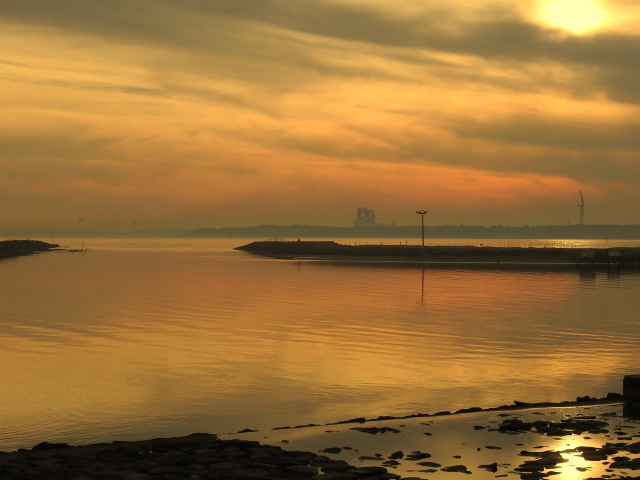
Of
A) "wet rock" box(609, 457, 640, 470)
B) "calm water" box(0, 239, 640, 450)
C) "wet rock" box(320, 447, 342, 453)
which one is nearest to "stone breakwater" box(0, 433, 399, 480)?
"wet rock" box(320, 447, 342, 453)

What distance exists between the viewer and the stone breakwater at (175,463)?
A: 48.7 feet

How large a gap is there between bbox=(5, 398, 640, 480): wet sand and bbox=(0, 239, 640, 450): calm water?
254 cm

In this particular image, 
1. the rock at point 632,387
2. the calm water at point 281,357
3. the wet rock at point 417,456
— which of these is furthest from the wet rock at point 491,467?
the rock at point 632,387

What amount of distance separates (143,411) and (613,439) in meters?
→ 13.3

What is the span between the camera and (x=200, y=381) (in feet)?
90.7

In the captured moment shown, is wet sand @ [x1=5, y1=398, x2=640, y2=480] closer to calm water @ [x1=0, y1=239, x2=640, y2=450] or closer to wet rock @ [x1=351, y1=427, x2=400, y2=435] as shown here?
wet rock @ [x1=351, y1=427, x2=400, y2=435]

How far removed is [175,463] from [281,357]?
57.5 ft

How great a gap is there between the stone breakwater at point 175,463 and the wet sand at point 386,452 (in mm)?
21

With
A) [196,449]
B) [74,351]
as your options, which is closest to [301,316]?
[74,351]

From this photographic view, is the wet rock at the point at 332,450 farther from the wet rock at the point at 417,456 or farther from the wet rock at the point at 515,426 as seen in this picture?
the wet rock at the point at 515,426

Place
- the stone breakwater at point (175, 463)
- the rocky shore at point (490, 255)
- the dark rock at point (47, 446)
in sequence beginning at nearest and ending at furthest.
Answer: the stone breakwater at point (175, 463) < the dark rock at point (47, 446) < the rocky shore at point (490, 255)

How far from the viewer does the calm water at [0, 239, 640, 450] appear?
2267 cm

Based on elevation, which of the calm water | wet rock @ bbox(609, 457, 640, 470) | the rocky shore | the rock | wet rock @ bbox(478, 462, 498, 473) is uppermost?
the rocky shore

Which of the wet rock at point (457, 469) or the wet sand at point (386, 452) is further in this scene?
the wet rock at point (457, 469)
